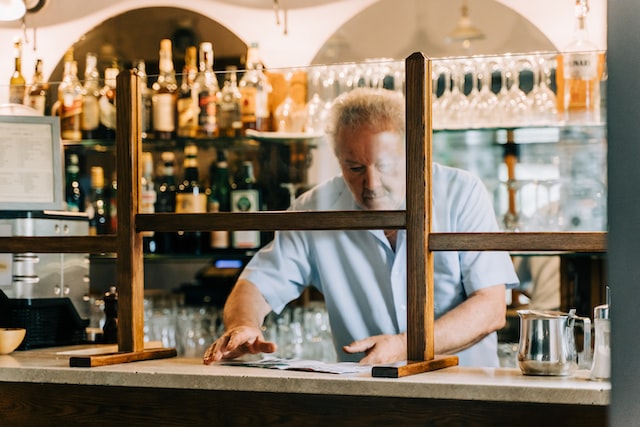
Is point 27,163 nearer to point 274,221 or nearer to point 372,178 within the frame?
point 274,221

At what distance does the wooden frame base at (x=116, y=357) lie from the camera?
175 centimetres

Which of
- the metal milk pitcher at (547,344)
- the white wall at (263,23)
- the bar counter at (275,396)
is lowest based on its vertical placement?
the bar counter at (275,396)

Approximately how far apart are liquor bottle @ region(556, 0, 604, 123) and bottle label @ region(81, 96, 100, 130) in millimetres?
1833

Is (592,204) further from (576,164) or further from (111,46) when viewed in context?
(111,46)

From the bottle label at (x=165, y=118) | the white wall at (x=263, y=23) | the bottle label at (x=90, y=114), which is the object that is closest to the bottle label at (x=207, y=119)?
the bottle label at (x=165, y=118)

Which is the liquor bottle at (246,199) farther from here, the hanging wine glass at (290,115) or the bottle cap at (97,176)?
the bottle cap at (97,176)

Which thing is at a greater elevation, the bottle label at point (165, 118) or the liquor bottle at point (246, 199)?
the bottle label at point (165, 118)

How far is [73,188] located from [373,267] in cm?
180

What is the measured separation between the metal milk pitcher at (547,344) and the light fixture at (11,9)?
313 cm

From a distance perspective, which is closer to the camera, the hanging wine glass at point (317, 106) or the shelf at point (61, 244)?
the shelf at point (61, 244)

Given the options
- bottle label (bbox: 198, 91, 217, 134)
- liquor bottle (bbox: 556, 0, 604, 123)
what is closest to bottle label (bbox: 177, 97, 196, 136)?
bottle label (bbox: 198, 91, 217, 134)

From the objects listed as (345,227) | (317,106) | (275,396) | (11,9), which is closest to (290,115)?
(317,106)

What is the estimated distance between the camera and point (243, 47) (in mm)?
3941

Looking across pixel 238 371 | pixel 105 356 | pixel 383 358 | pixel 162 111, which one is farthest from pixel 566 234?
pixel 162 111
